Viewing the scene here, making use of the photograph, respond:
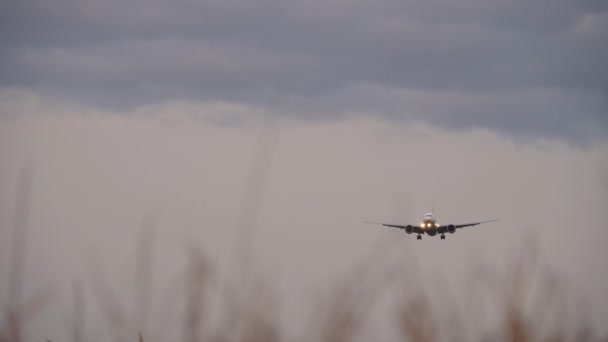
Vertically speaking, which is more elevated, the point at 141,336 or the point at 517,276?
the point at 517,276

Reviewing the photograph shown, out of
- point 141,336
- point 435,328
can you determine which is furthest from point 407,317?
point 141,336

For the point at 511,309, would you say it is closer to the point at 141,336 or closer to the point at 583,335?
the point at 583,335

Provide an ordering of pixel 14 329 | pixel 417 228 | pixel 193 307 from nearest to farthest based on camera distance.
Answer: pixel 193 307 < pixel 14 329 < pixel 417 228

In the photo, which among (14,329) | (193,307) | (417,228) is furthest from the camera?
(417,228)

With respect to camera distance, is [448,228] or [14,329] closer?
[14,329]

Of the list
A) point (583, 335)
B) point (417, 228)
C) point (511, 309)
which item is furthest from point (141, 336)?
point (417, 228)

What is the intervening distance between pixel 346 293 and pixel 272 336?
81 centimetres

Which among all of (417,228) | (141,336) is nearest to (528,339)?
(141,336)

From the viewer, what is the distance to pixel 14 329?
7.12m

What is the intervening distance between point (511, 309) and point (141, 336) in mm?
2777

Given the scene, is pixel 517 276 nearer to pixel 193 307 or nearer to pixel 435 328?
pixel 435 328

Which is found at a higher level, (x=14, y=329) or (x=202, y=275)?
(x=202, y=275)

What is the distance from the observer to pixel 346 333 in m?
6.95

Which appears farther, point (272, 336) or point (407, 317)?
point (407, 317)
